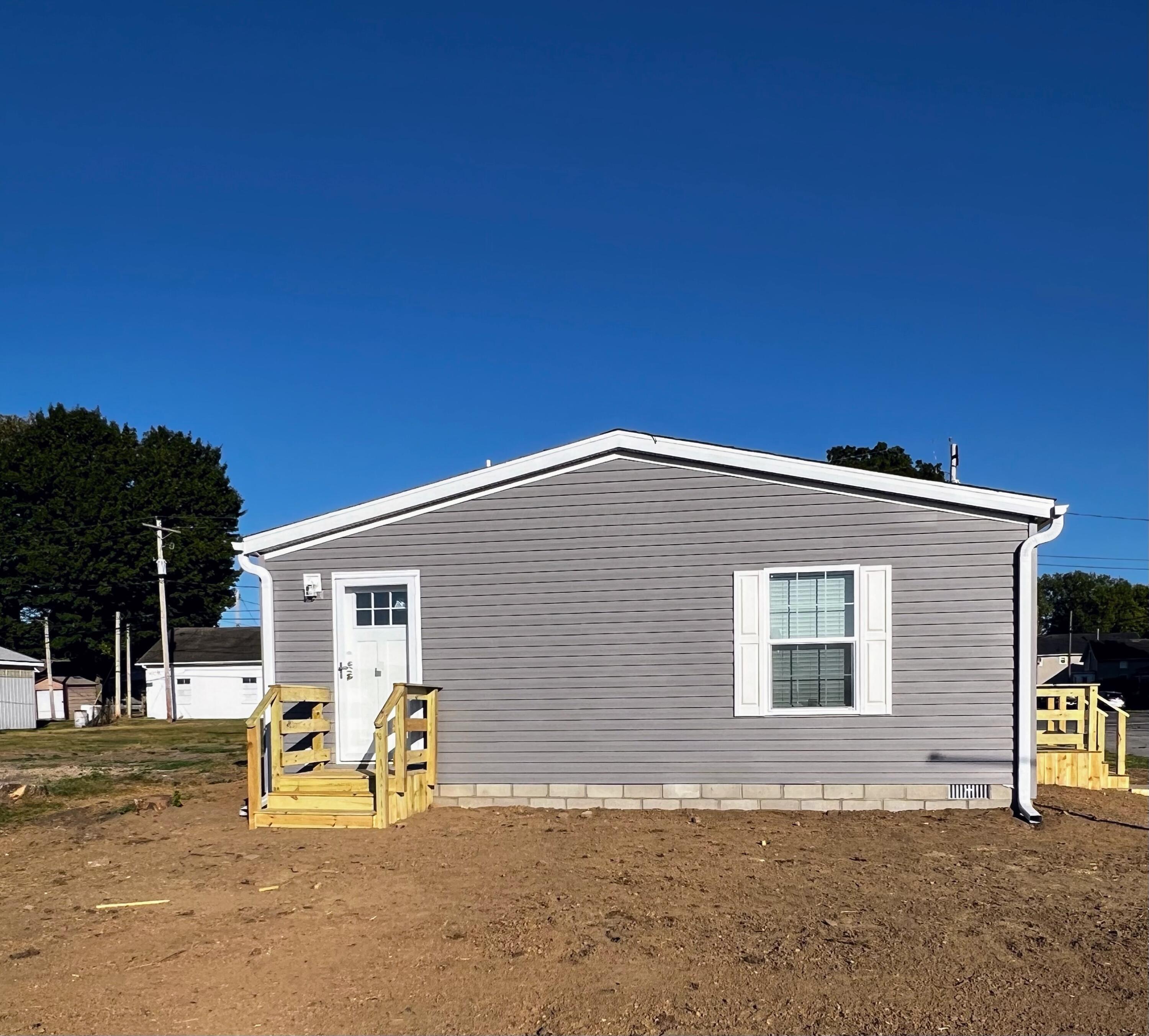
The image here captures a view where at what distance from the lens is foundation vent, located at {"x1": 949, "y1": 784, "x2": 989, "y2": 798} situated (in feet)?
27.6

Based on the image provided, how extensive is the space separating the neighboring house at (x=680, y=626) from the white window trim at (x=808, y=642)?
0.02 meters

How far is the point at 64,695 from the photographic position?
39.0 meters

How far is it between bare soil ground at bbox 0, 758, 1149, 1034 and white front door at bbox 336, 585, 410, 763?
1.53m

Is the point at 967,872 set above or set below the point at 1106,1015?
below

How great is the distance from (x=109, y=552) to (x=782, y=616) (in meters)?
37.4

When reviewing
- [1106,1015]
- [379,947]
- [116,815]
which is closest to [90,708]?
[116,815]

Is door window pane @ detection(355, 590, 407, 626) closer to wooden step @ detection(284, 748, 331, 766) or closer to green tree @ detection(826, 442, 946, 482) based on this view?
wooden step @ detection(284, 748, 331, 766)

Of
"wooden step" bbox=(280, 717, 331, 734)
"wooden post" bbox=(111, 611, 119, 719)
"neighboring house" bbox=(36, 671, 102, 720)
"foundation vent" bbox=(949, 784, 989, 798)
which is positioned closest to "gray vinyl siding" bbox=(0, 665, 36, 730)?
"wooden post" bbox=(111, 611, 119, 719)

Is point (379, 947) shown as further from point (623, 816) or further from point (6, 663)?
point (6, 663)

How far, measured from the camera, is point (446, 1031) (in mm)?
3844

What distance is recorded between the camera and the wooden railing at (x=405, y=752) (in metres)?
7.92

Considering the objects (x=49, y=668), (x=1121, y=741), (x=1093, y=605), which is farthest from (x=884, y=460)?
(x=1093, y=605)

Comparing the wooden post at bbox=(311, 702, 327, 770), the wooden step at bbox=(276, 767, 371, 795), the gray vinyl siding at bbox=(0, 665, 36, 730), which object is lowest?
the gray vinyl siding at bbox=(0, 665, 36, 730)

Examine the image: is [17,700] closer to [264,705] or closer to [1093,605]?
[264,705]
